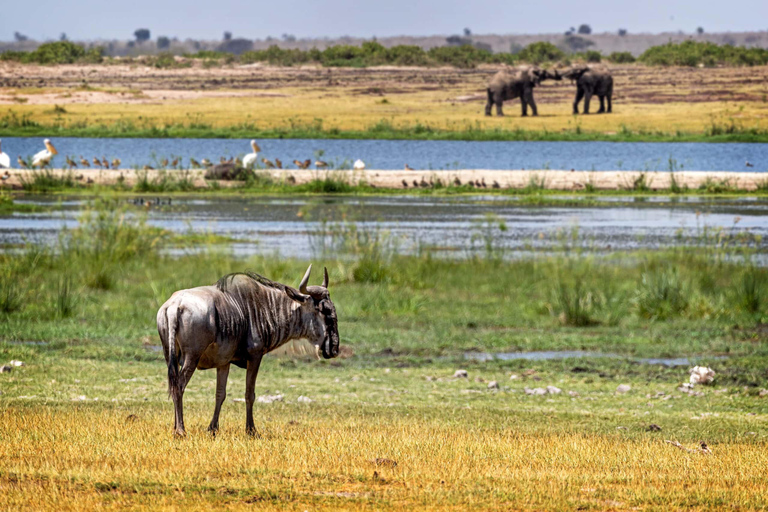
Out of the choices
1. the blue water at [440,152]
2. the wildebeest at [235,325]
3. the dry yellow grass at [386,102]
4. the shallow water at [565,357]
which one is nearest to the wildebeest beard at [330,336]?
A: the wildebeest at [235,325]

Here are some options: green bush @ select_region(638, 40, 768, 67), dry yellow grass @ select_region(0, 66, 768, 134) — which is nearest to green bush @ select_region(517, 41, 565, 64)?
green bush @ select_region(638, 40, 768, 67)

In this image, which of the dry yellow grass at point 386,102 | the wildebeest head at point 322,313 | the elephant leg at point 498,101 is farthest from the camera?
the elephant leg at point 498,101

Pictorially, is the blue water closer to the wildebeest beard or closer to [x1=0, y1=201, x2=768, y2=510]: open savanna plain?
[x1=0, y1=201, x2=768, y2=510]: open savanna plain

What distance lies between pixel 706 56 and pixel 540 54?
20945 millimetres

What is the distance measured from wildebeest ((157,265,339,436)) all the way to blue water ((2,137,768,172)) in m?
39.3

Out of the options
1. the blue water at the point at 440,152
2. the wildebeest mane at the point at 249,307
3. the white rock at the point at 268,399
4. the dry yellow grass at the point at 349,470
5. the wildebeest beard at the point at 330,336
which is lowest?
the blue water at the point at 440,152

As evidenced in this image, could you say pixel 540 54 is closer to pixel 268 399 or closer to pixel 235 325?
pixel 268 399

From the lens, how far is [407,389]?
12.9 metres

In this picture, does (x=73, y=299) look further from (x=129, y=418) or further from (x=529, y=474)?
(x=529, y=474)

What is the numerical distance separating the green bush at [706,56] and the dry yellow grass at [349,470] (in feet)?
319

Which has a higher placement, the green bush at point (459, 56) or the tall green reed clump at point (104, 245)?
the green bush at point (459, 56)

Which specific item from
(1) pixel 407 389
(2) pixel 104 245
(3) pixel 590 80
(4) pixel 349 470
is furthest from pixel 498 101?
(4) pixel 349 470

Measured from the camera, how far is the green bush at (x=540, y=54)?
383 feet

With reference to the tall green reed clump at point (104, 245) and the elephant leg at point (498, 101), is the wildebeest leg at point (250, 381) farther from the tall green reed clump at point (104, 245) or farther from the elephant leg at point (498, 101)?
the elephant leg at point (498, 101)
